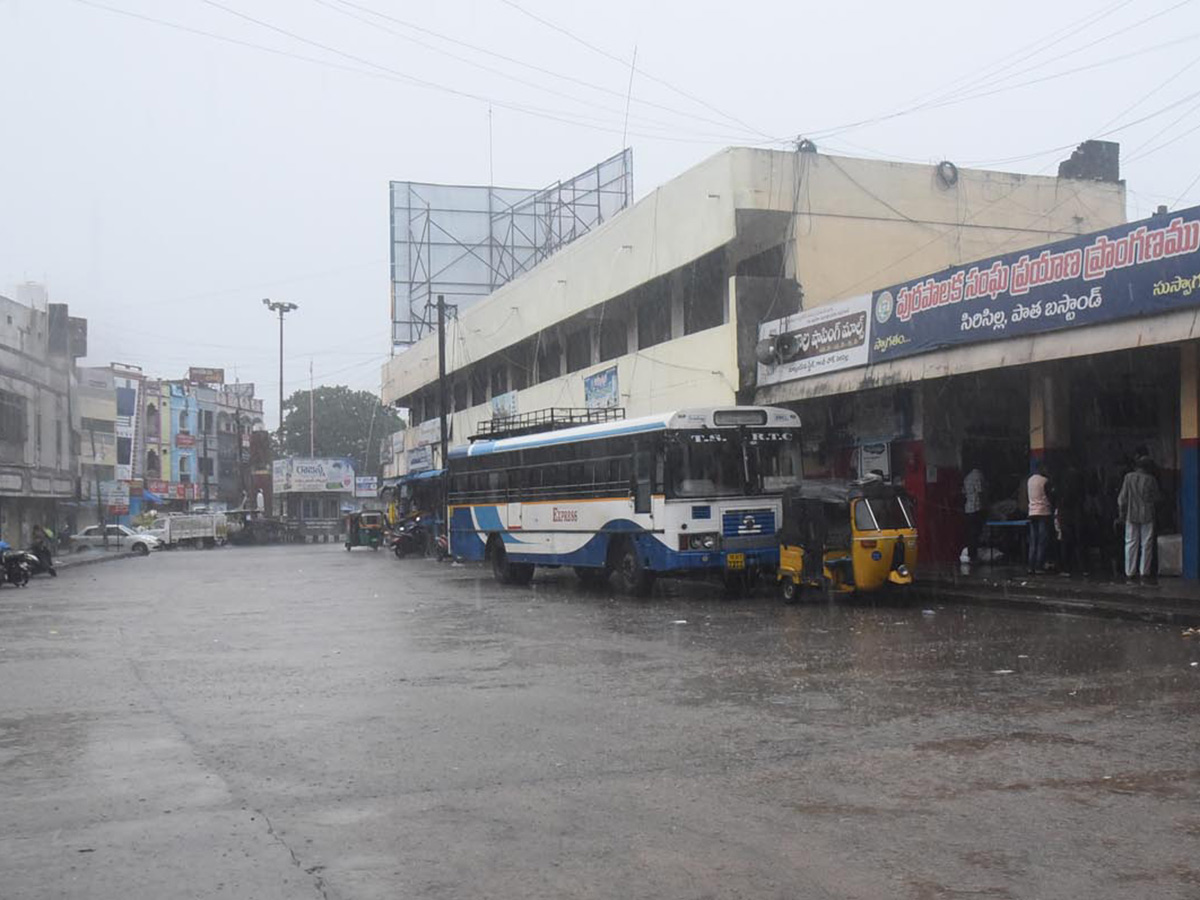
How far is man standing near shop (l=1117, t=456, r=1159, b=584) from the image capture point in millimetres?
16234

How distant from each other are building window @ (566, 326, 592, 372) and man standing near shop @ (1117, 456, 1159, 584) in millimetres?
21240

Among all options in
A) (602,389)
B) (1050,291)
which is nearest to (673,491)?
(1050,291)

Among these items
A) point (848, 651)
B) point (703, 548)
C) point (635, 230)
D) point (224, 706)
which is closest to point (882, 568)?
point (703, 548)

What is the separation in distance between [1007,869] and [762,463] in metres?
13.9

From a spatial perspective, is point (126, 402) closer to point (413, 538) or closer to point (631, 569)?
point (413, 538)

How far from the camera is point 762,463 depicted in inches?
738

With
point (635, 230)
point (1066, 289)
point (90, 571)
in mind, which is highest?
point (635, 230)

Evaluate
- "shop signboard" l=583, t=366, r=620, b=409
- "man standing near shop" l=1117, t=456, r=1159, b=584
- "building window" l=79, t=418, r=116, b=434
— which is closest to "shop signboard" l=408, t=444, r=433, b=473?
"shop signboard" l=583, t=366, r=620, b=409

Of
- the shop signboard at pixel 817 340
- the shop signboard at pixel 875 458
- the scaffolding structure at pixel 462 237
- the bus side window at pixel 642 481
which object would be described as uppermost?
the scaffolding structure at pixel 462 237

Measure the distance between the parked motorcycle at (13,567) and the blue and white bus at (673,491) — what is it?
14.9m

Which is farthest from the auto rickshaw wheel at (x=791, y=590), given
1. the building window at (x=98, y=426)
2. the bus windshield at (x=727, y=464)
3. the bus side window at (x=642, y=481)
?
the building window at (x=98, y=426)

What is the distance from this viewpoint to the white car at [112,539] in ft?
174

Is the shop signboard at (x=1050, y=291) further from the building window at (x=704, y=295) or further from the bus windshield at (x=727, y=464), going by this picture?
the building window at (x=704, y=295)

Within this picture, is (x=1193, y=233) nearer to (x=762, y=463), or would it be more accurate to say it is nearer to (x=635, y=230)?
(x=762, y=463)
